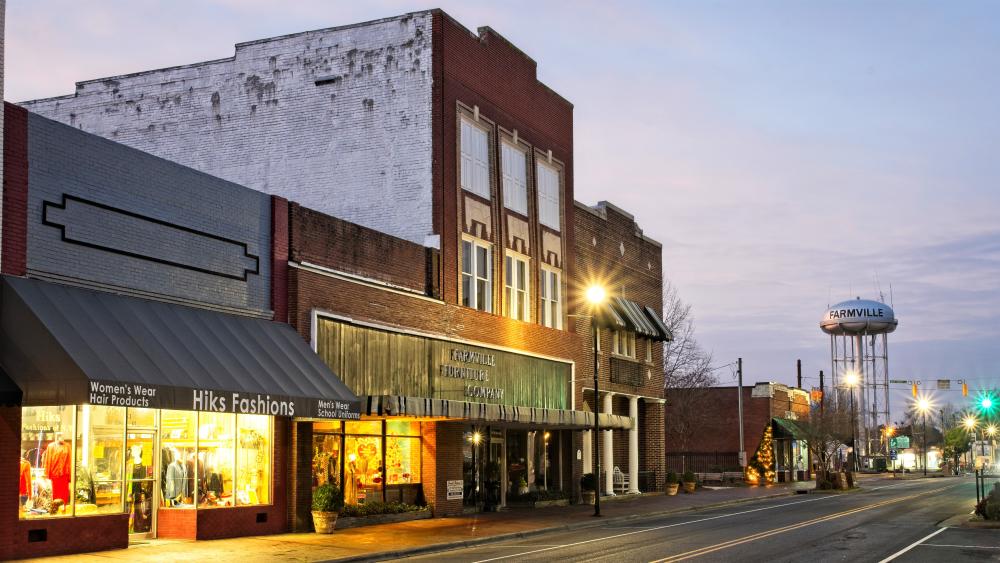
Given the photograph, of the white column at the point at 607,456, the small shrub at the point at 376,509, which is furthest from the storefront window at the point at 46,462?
the white column at the point at 607,456

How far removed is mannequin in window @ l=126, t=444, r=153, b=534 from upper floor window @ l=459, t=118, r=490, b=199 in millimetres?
16123

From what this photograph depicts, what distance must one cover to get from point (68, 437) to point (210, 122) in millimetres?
18667

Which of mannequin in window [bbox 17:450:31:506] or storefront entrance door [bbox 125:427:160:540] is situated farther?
storefront entrance door [bbox 125:427:160:540]

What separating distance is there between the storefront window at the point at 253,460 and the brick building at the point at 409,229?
0.78 metres

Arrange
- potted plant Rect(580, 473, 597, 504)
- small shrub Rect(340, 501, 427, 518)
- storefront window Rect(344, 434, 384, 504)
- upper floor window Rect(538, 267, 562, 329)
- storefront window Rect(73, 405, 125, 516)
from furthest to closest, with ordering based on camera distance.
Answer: potted plant Rect(580, 473, 597, 504)
upper floor window Rect(538, 267, 562, 329)
storefront window Rect(344, 434, 384, 504)
small shrub Rect(340, 501, 427, 518)
storefront window Rect(73, 405, 125, 516)

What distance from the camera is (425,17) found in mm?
35938

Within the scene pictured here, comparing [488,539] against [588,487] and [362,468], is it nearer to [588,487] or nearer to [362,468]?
[362,468]

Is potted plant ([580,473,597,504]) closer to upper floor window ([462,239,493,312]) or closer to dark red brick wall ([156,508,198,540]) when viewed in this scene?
upper floor window ([462,239,493,312])

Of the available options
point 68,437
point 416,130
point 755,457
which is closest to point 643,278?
point 416,130

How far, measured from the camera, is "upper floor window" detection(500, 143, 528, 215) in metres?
40.4

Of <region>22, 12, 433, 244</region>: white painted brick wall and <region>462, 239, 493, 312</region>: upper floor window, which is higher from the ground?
<region>22, 12, 433, 244</region>: white painted brick wall

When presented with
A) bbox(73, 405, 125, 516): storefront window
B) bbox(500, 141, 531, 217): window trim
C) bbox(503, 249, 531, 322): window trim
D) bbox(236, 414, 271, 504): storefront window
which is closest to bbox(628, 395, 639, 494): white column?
bbox(503, 249, 531, 322): window trim

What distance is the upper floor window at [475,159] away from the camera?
3747 centimetres

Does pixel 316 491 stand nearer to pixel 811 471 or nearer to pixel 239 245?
pixel 239 245
